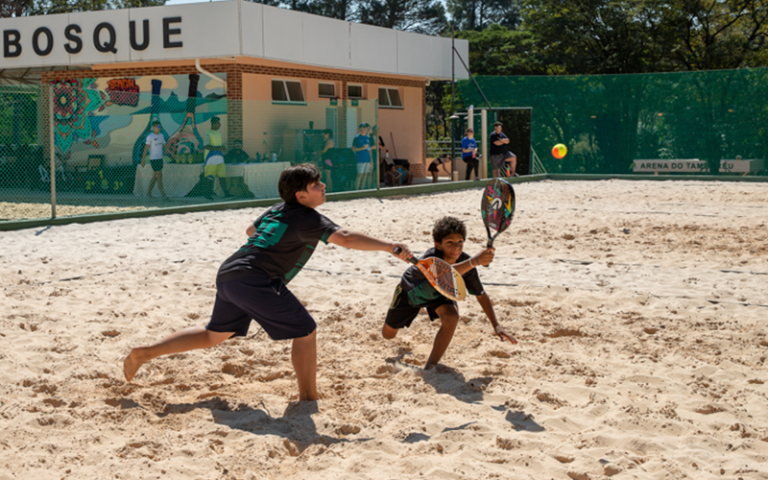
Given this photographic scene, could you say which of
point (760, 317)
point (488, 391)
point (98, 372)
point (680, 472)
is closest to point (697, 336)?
point (760, 317)

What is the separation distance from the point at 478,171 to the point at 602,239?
13.2 metres

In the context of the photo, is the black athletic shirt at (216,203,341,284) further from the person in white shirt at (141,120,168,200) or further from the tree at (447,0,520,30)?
the tree at (447,0,520,30)

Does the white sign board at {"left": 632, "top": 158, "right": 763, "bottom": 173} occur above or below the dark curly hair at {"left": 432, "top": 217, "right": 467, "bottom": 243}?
above

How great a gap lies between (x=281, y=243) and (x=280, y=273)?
7.5 inches

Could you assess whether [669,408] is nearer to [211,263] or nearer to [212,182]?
[211,263]

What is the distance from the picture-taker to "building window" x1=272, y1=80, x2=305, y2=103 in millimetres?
20062

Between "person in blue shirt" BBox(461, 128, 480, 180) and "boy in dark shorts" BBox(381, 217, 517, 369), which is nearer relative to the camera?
"boy in dark shorts" BBox(381, 217, 517, 369)

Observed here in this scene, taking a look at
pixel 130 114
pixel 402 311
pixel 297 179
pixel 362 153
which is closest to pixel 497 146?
pixel 362 153

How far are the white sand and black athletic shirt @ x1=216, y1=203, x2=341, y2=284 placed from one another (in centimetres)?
84

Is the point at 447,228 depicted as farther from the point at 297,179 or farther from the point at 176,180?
the point at 176,180

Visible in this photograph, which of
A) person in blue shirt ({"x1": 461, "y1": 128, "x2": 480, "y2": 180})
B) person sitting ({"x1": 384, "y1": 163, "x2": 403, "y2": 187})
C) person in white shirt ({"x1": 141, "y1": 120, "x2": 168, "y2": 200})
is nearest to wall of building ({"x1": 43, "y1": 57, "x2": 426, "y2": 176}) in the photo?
person in white shirt ({"x1": 141, "y1": 120, "x2": 168, "y2": 200})

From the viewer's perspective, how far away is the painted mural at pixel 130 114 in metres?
16.1

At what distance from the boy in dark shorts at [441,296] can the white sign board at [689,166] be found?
1960cm

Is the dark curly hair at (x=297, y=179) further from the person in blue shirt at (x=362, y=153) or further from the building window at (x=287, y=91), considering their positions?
the building window at (x=287, y=91)
